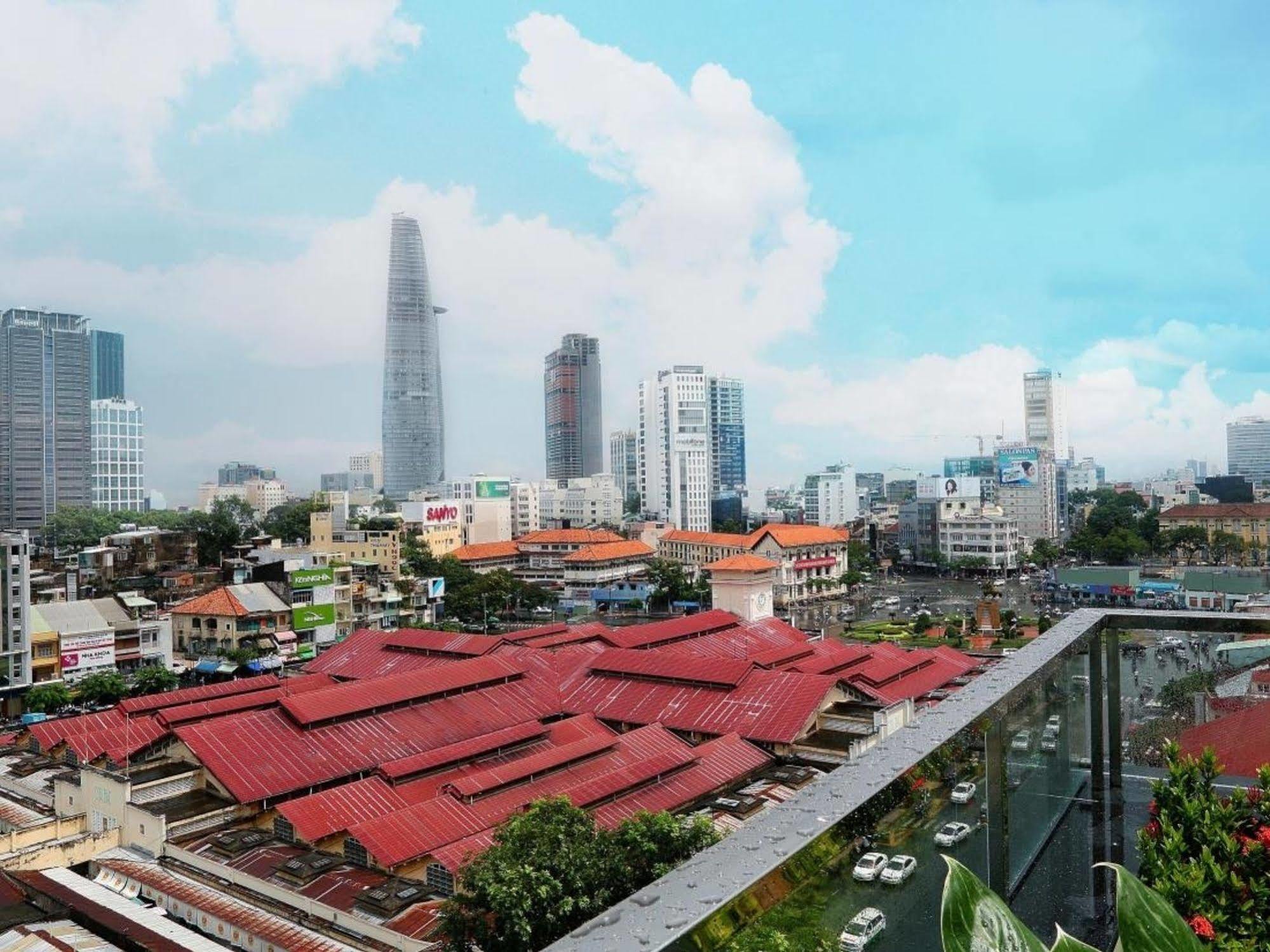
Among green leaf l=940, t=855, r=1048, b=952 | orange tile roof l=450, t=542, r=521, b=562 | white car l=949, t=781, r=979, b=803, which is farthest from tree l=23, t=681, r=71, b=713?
orange tile roof l=450, t=542, r=521, b=562

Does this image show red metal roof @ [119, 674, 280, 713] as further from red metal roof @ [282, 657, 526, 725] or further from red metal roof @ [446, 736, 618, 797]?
red metal roof @ [446, 736, 618, 797]

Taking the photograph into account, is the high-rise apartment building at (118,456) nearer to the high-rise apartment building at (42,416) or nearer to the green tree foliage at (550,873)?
the high-rise apartment building at (42,416)

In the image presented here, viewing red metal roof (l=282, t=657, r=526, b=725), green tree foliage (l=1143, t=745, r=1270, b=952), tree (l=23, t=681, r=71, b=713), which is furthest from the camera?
tree (l=23, t=681, r=71, b=713)

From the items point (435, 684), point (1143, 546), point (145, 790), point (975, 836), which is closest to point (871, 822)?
point (975, 836)

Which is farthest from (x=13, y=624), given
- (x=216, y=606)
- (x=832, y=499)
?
(x=832, y=499)

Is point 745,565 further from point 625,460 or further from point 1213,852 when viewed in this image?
point 625,460

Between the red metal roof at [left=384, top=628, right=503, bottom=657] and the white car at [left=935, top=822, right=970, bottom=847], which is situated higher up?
the white car at [left=935, top=822, right=970, bottom=847]
